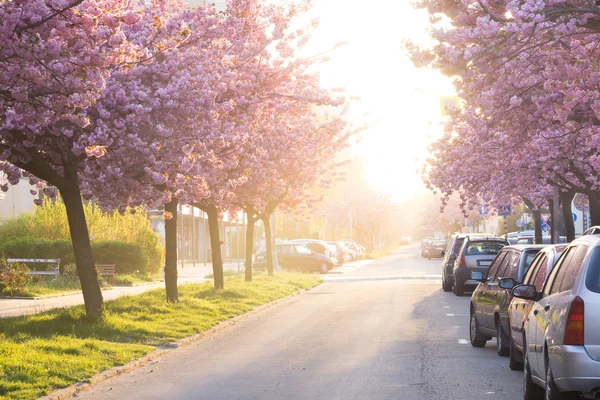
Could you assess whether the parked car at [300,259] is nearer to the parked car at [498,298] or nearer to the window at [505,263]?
the parked car at [498,298]

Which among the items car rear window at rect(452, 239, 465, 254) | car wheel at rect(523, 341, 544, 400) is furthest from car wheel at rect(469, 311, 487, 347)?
car rear window at rect(452, 239, 465, 254)

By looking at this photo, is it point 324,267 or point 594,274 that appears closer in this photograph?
point 594,274

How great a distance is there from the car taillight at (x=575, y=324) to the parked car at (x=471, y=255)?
2260 cm

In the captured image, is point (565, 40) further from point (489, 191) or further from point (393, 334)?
point (489, 191)

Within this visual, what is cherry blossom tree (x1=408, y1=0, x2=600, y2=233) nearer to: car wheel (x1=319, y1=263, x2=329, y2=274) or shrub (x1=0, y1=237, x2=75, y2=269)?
shrub (x1=0, y1=237, x2=75, y2=269)

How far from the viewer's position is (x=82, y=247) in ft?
59.7

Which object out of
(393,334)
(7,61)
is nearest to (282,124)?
(393,334)

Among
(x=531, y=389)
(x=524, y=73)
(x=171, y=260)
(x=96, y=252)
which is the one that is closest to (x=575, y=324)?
(x=531, y=389)

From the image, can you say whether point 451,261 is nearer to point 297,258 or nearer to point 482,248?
point 482,248

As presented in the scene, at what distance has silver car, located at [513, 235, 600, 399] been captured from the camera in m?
7.79

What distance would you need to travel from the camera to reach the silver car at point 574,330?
7785mm

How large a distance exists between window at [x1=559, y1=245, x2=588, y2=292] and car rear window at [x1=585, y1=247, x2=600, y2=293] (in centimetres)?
17

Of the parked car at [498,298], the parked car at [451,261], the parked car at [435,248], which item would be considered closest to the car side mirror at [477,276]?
the parked car at [498,298]

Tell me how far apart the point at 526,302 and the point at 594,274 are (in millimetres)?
3583
